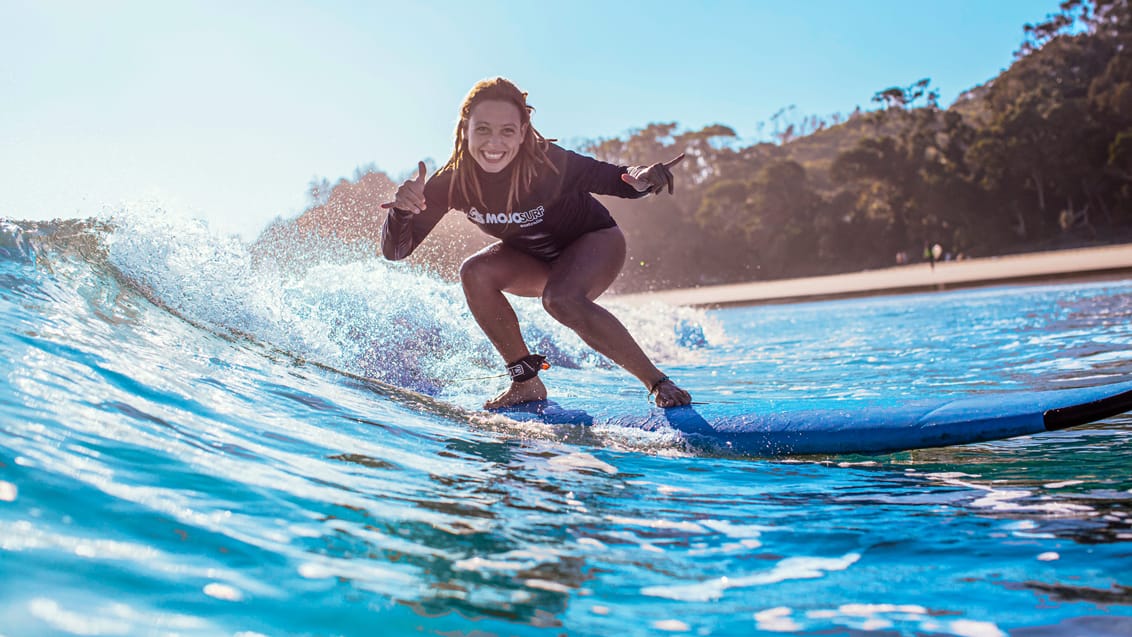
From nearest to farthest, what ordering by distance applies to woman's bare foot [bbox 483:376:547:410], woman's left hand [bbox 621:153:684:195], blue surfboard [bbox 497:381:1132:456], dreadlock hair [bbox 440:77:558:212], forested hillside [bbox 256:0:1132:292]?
1. blue surfboard [bbox 497:381:1132:456]
2. woman's left hand [bbox 621:153:684:195]
3. dreadlock hair [bbox 440:77:558:212]
4. woman's bare foot [bbox 483:376:547:410]
5. forested hillside [bbox 256:0:1132:292]

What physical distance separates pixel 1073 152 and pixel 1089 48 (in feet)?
45.1

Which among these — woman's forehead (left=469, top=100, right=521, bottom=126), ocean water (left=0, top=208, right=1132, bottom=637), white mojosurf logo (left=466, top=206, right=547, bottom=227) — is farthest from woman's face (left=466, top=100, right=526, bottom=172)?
ocean water (left=0, top=208, right=1132, bottom=637)

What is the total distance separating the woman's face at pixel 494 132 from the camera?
3398mm

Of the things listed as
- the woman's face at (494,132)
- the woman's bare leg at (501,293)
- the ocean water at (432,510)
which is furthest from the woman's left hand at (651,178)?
the ocean water at (432,510)

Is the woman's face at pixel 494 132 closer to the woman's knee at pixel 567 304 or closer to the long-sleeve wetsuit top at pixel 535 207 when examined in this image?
the long-sleeve wetsuit top at pixel 535 207

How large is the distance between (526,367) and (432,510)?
1.87m

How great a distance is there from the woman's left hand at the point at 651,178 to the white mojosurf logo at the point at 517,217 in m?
0.38

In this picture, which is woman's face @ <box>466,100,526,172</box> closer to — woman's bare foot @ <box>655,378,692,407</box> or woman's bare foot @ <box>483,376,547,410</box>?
woman's bare foot @ <box>483,376,547,410</box>

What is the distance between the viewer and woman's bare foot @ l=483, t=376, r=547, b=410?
3.66m

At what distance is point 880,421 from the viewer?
280 centimetres

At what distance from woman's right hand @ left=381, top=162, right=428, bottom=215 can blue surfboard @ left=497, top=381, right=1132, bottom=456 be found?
1.08 m

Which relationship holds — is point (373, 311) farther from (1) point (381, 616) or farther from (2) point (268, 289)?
(1) point (381, 616)

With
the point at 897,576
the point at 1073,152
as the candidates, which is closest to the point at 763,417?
the point at 897,576

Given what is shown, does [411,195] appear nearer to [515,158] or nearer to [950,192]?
[515,158]
